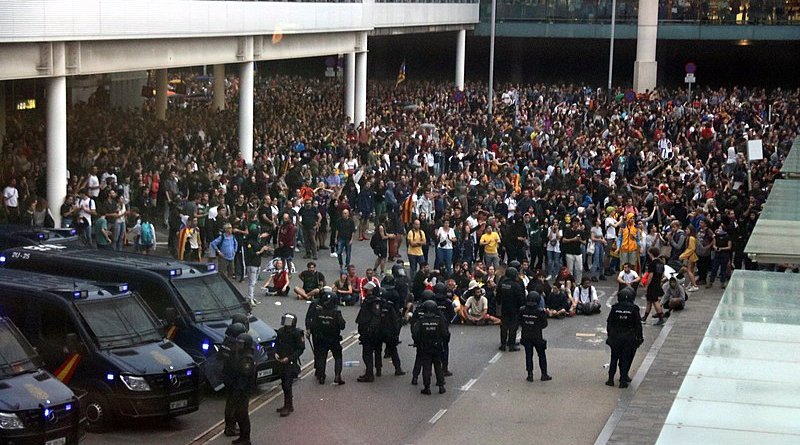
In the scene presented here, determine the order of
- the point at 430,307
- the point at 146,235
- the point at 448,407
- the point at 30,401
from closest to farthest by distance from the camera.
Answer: the point at 30,401
the point at 448,407
the point at 430,307
the point at 146,235

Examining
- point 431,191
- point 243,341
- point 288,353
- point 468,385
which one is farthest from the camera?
point 431,191

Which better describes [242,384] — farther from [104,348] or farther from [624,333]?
[624,333]

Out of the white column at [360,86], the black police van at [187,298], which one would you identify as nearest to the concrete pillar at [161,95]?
the white column at [360,86]

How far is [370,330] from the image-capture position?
63.8 feet

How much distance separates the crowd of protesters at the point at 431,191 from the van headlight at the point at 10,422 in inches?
381

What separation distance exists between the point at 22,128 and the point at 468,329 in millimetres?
20432

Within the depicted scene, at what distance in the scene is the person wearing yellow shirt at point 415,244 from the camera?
2666cm

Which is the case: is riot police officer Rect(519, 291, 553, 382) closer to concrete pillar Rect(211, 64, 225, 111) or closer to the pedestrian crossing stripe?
the pedestrian crossing stripe

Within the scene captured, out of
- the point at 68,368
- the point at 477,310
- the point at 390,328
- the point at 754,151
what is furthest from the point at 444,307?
the point at 754,151

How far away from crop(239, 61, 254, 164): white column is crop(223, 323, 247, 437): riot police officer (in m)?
21.0

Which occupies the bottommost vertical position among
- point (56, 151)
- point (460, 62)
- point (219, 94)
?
point (56, 151)

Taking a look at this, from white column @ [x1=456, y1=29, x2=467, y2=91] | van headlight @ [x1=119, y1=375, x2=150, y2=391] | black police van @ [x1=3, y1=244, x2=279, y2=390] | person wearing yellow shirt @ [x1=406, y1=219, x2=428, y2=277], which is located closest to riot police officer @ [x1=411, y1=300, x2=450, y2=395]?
black police van @ [x1=3, y1=244, x2=279, y2=390]

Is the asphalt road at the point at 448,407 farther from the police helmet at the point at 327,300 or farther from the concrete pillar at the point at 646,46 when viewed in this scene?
the concrete pillar at the point at 646,46

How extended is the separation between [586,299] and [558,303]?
2.30 feet
